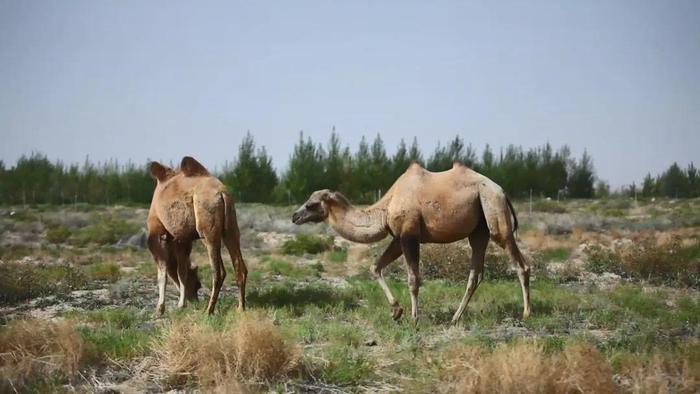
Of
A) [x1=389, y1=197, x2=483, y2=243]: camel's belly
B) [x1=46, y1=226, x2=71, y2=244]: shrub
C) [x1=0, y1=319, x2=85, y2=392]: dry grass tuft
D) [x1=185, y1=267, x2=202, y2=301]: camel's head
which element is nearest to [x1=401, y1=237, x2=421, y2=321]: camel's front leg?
[x1=389, y1=197, x2=483, y2=243]: camel's belly

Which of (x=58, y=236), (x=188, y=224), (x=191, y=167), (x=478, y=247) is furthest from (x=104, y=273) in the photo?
(x=58, y=236)

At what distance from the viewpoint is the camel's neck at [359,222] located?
10219mm

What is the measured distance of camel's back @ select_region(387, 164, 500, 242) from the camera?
9.74m

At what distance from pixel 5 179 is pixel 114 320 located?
2907 cm

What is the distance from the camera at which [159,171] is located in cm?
1141


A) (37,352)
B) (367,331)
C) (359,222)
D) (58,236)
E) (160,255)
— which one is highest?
(359,222)

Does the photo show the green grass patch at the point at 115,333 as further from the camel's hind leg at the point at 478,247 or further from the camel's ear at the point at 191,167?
the camel's hind leg at the point at 478,247

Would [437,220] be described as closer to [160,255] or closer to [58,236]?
[160,255]

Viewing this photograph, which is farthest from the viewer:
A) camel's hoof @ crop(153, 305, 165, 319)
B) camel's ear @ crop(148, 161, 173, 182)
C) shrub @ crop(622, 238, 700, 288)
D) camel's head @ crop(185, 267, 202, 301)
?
shrub @ crop(622, 238, 700, 288)

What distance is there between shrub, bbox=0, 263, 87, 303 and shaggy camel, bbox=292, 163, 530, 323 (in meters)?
5.86

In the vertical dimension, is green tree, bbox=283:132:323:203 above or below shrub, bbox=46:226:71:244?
above

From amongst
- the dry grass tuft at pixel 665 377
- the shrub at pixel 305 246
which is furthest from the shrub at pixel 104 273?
the dry grass tuft at pixel 665 377

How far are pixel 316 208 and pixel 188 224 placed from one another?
219cm

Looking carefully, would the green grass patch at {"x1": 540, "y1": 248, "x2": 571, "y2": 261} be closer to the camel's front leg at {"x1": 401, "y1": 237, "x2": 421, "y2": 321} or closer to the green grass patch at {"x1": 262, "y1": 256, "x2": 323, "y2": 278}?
the green grass patch at {"x1": 262, "y1": 256, "x2": 323, "y2": 278}
